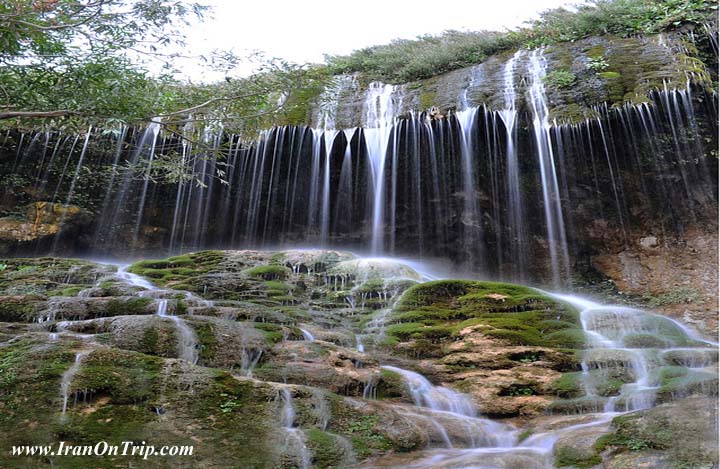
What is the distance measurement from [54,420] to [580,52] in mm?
16637

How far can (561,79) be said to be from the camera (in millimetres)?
14438

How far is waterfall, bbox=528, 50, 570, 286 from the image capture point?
46.6 ft

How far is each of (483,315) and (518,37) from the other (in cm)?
1297

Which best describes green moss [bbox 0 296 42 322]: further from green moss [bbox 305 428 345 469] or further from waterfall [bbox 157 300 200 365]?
green moss [bbox 305 428 345 469]

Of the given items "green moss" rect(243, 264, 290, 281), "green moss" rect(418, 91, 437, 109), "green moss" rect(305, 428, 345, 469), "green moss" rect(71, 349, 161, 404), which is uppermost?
"green moss" rect(418, 91, 437, 109)

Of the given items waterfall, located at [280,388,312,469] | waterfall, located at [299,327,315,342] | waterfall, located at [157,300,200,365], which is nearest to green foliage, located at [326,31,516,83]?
waterfall, located at [299,327,315,342]

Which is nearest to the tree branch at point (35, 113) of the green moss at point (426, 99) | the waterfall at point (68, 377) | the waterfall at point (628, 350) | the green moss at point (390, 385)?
the waterfall at point (68, 377)

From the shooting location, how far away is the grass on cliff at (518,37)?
15391 millimetres

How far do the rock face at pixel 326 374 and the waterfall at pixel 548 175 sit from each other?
6258 millimetres

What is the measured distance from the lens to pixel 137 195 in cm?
1698

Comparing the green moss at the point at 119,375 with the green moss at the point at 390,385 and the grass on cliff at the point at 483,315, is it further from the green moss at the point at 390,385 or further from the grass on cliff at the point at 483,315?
the grass on cliff at the point at 483,315

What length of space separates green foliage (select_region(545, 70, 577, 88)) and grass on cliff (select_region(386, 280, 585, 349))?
25.7ft

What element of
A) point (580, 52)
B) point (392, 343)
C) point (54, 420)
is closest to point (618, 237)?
point (580, 52)

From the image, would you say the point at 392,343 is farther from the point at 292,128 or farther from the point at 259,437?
the point at 292,128
